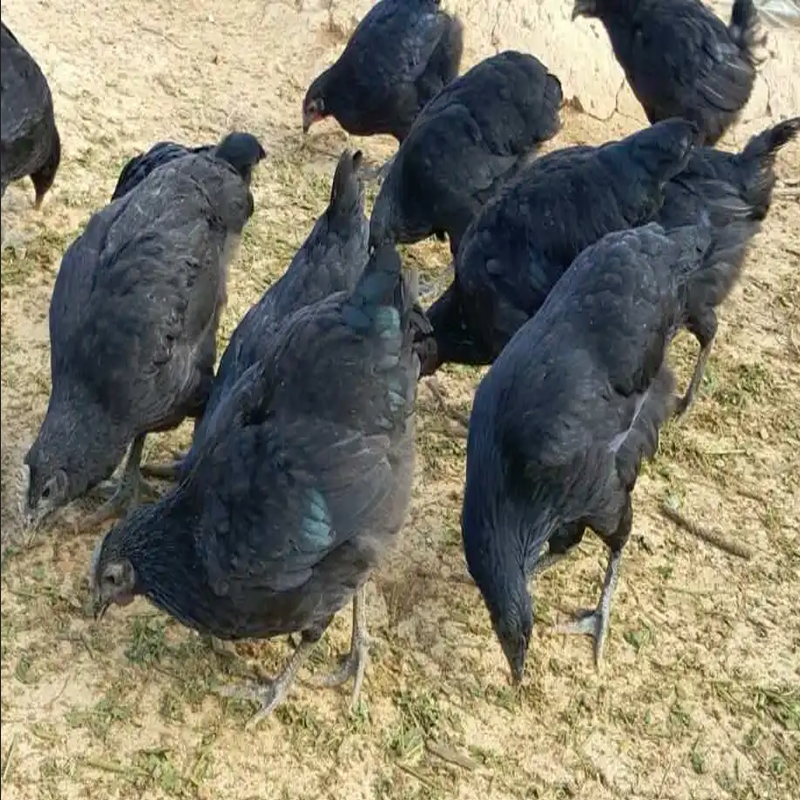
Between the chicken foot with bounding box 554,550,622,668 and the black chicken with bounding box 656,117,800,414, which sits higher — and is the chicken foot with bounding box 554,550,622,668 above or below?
below

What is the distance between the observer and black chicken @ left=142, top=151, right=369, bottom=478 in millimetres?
3734

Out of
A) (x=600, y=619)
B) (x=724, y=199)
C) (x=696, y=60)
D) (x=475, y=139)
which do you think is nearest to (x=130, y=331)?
(x=600, y=619)

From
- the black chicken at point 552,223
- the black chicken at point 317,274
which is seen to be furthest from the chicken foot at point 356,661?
the black chicken at point 552,223

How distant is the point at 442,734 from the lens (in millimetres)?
3502

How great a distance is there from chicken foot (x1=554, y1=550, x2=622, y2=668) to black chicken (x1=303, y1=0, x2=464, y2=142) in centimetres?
338

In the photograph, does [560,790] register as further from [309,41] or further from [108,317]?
[309,41]

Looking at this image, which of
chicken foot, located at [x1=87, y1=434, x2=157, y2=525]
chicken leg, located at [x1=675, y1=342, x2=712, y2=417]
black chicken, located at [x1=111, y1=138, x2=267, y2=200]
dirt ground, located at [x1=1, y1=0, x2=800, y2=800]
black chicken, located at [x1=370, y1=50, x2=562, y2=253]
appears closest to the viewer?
dirt ground, located at [x1=1, y1=0, x2=800, y2=800]

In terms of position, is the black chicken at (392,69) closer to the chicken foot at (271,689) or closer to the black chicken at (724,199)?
the black chicken at (724,199)

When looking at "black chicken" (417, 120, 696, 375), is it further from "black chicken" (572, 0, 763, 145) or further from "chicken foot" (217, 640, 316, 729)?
"chicken foot" (217, 640, 316, 729)

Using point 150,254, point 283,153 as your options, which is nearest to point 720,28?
point 283,153

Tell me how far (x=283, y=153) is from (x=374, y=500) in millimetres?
3693

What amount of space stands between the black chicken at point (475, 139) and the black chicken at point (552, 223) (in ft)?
2.11

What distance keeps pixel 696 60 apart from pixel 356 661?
3.65 metres

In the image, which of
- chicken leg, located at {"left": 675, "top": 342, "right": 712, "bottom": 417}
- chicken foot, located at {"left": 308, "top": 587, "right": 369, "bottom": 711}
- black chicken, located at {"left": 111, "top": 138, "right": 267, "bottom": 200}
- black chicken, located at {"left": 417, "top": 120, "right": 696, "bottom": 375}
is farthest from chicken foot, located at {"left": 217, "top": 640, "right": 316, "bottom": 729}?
Answer: chicken leg, located at {"left": 675, "top": 342, "right": 712, "bottom": 417}
